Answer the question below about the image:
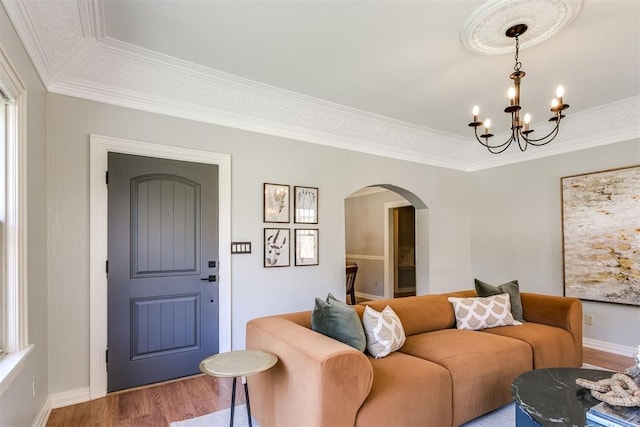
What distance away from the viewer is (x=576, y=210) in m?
4.35

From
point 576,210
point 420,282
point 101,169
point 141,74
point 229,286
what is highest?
point 141,74

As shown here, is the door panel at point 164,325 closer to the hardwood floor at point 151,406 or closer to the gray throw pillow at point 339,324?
the hardwood floor at point 151,406

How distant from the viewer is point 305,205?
4.05 m

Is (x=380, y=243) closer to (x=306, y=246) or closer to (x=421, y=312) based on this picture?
(x=306, y=246)

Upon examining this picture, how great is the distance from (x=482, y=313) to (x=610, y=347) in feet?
7.06

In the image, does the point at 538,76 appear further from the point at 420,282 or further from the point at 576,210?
the point at 420,282

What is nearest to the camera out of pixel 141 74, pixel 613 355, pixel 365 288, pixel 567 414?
pixel 567 414

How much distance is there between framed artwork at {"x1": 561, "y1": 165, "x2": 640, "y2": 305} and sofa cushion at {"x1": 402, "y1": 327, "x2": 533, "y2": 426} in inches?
84.2

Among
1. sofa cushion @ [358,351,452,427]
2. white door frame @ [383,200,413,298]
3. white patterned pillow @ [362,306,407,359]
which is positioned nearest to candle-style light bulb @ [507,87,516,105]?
white patterned pillow @ [362,306,407,359]

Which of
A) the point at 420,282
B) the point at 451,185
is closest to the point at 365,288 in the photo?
the point at 420,282

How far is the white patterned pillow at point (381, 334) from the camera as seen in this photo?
7.93 ft

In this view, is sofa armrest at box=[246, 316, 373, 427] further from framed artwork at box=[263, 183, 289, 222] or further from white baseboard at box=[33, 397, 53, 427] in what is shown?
framed artwork at box=[263, 183, 289, 222]

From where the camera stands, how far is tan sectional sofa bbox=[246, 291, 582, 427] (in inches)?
70.7

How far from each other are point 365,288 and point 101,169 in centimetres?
611
